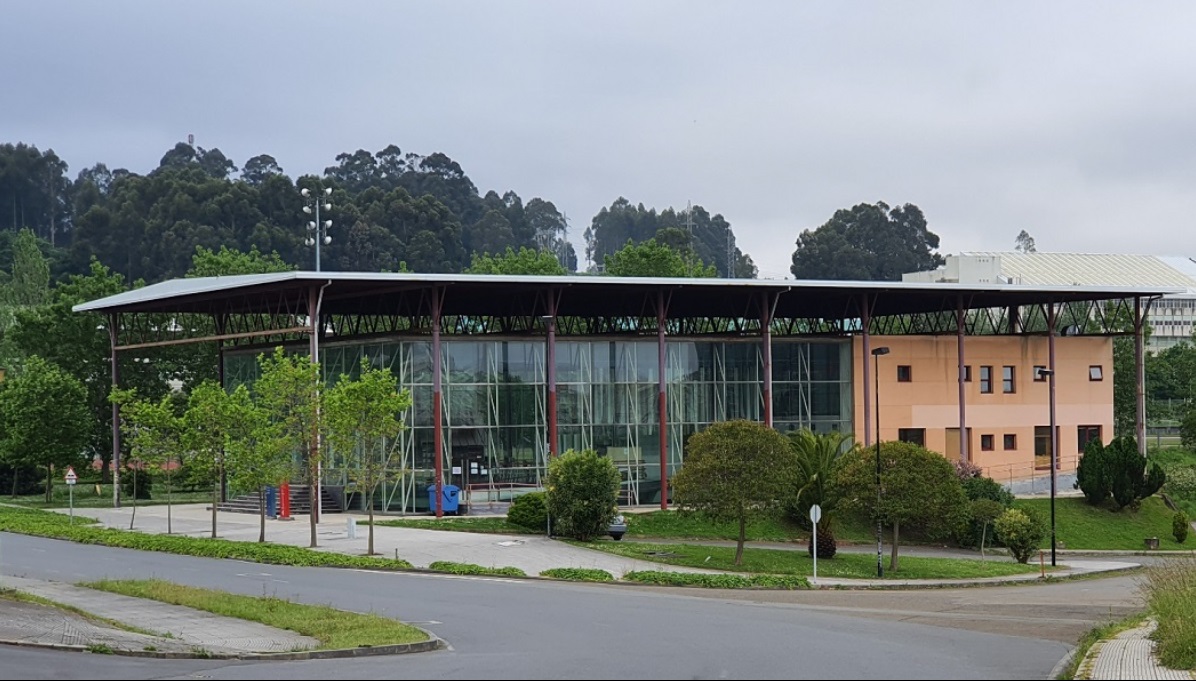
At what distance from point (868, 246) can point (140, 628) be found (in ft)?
508

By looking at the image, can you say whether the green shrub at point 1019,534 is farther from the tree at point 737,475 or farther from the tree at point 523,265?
the tree at point 523,265

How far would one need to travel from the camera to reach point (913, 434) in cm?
7219

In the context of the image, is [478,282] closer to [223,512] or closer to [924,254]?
[223,512]

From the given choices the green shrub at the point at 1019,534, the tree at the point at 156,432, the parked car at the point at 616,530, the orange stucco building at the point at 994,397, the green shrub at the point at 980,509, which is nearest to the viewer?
the tree at the point at 156,432

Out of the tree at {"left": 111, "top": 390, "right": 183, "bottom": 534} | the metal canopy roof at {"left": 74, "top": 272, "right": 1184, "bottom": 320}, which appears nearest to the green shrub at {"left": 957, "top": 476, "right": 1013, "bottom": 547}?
the metal canopy roof at {"left": 74, "top": 272, "right": 1184, "bottom": 320}

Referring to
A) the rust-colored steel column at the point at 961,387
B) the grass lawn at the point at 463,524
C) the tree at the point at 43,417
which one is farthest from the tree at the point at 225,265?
the rust-colored steel column at the point at 961,387

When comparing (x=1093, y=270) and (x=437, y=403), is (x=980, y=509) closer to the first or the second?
(x=437, y=403)

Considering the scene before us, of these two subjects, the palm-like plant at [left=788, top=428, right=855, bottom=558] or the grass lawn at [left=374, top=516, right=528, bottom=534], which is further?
the palm-like plant at [left=788, top=428, right=855, bottom=558]

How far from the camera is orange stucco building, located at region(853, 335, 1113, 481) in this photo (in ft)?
235

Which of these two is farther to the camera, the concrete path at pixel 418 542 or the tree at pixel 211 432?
the tree at pixel 211 432

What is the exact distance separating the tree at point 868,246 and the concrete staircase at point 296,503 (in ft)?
359

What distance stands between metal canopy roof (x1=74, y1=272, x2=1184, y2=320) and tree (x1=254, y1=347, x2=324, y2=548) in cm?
601

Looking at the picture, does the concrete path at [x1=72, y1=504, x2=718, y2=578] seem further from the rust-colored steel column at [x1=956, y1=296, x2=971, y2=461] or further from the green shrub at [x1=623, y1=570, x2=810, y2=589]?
the rust-colored steel column at [x1=956, y1=296, x2=971, y2=461]

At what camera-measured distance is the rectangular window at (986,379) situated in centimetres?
7412
